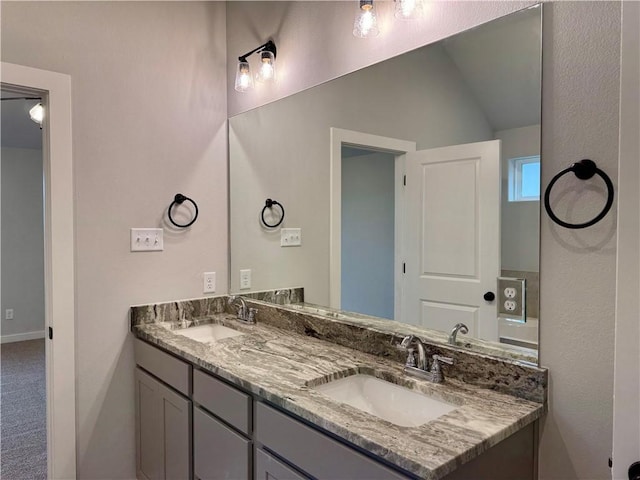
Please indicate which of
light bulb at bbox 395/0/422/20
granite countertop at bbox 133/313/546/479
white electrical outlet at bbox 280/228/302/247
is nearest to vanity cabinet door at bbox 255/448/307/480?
granite countertop at bbox 133/313/546/479

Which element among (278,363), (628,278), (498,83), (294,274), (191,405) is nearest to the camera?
(628,278)

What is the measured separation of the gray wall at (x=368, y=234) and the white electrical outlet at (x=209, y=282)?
0.88 meters

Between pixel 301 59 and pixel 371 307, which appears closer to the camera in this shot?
pixel 371 307

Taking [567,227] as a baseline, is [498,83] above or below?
above

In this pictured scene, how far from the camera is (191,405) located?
183cm

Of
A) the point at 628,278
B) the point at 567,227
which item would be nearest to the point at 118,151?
the point at 567,227

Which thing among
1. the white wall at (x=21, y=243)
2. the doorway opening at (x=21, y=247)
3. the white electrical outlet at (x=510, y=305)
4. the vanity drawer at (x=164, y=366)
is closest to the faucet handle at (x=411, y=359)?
the white electrical outlet at (x=510, y=305)

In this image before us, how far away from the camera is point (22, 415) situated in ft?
10.5

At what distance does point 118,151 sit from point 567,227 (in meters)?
2.03

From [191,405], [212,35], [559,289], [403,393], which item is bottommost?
[191,405]

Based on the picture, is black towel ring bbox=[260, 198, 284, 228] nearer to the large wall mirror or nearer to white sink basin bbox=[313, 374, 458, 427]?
the large wall mirror

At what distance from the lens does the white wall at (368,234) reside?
6.08 feet

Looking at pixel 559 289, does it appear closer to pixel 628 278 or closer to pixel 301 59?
pixel 628 278

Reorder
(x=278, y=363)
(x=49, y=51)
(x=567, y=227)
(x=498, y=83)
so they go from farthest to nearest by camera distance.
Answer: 1. (x=49, y=51)
2. (x=278, y=363)
3. (x=498, y=83)
4. (x=567, y=227)
